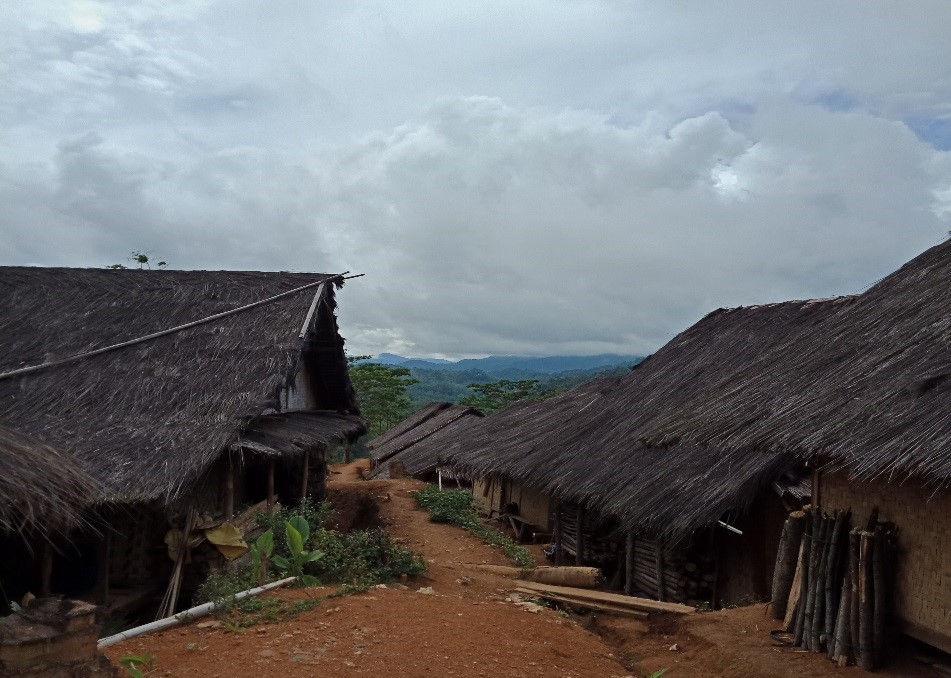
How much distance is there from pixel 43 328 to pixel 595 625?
10768mm

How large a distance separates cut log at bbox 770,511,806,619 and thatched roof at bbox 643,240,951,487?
0.74m

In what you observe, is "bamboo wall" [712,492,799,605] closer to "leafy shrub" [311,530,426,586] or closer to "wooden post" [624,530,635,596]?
"wooden post" [624,530,635,596]

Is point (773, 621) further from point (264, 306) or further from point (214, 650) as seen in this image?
point (264, 306)

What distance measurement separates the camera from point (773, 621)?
7.53 meters

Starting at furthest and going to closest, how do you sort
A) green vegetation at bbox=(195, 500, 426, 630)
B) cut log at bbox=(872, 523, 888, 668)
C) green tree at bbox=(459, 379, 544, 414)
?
green tree at bbox=(459, 379, 544, 414), green vegetation at bbox=(195, 500, 426, 630), cut log at bbox=(872, 523, 888, 668)

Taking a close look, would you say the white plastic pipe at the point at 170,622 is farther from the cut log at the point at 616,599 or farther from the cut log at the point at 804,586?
the cut log at the point at 804,586

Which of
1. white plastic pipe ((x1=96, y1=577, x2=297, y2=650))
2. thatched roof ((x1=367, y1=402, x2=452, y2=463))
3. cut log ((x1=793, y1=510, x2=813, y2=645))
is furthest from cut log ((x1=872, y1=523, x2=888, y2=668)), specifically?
thatched roof ((x1=367, y1=402, x2=452, y2=463))

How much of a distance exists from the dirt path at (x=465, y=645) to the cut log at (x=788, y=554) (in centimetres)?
36

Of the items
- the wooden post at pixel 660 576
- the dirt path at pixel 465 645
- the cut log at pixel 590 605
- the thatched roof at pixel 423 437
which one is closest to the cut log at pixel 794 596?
the dirt path at pixel 465 645

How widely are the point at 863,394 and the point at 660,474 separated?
4444 mm

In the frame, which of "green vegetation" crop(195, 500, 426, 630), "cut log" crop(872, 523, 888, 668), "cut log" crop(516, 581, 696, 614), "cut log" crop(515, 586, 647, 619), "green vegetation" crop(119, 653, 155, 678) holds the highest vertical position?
"cut log" crop(872, 523, 888, 668)

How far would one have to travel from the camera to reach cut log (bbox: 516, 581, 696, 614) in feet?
29.3

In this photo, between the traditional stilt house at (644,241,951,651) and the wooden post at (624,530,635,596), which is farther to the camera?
the wooden post at (624,530,635,596)

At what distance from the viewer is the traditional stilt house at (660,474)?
32.2 feet
